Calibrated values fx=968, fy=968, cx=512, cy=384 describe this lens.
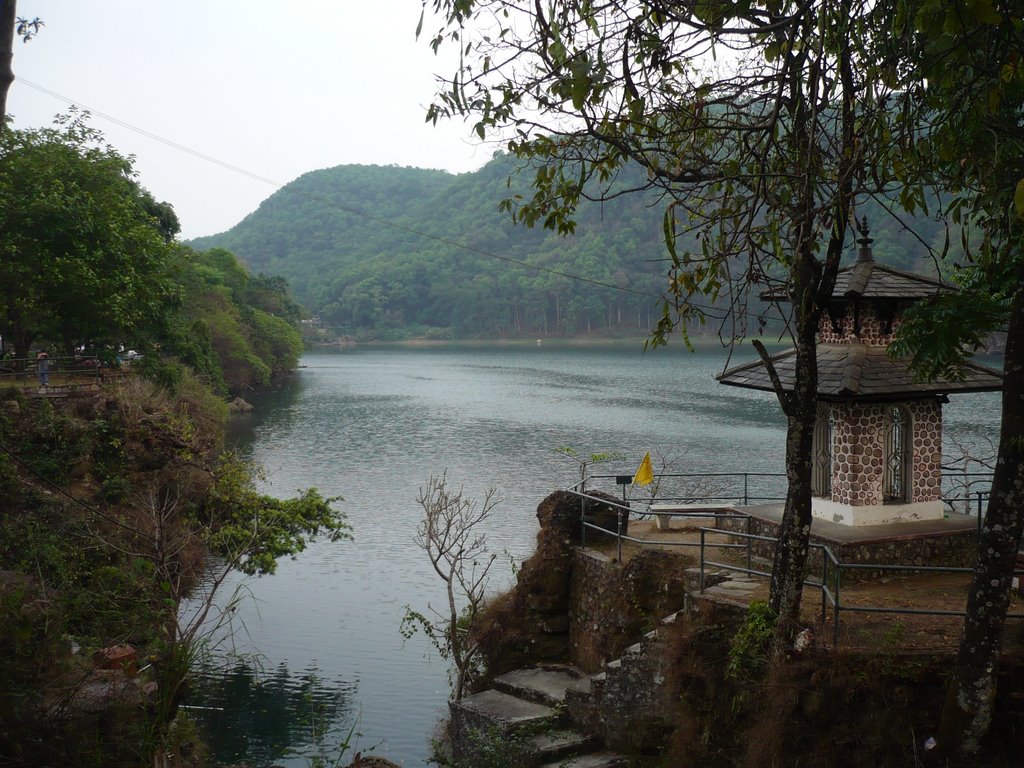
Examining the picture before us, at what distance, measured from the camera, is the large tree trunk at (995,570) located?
→ 7.24m

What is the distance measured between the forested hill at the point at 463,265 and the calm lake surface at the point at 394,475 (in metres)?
31.5

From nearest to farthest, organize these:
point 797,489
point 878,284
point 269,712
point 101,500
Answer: point 797,489 < point 878,284 < point 269,712 < point 101,500

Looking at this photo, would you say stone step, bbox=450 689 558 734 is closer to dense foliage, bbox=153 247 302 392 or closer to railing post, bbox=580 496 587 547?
railing post, bbox=580 496 587 547

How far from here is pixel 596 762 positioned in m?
11.0

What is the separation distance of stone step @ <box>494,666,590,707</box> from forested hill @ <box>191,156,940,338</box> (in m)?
87.0

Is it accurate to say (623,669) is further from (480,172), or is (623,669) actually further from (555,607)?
(480,172)

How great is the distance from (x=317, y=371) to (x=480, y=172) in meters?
63.4

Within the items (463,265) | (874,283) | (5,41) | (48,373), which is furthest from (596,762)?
(463,265)

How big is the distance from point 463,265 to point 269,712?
112368mm

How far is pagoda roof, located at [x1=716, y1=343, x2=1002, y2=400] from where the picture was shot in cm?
1157

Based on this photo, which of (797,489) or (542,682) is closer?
(797,489)

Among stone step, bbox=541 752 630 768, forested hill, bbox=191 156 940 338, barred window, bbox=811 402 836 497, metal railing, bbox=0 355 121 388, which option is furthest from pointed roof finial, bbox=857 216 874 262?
forested hill, bbox=191 156 940 338

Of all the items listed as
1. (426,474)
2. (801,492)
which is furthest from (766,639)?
(426,474)

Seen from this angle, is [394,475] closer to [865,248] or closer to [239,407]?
[239,407]
